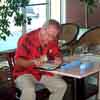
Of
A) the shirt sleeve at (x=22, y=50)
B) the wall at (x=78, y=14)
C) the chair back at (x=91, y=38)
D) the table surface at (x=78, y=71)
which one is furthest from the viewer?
the wall at (x=78, y=14)

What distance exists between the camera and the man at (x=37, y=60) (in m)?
3.51

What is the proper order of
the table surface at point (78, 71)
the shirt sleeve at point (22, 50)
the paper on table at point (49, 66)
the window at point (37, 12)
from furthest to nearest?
the window at point (37, 12)
the shirt sleeve at point (22, 50)
the paper on table at point (49, 66)
the table surface at point (78, 71)

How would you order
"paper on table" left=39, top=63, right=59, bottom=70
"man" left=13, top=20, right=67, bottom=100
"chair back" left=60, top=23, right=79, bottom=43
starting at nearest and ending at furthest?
"paper on table" left=39, top=63, right=59, bottom=70
"man" left=13, top=20, right=67, bottom=100
"chair back" left=60, top=23, right=79, bottom=43

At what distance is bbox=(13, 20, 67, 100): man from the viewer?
3510mm

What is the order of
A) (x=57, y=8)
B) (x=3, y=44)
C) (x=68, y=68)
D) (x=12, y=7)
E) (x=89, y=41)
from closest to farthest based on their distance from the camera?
(x=68, y=68) < (x=12, y=7) < (x=89, y=41) < (x=3, y=44) < (x=57, y=8)

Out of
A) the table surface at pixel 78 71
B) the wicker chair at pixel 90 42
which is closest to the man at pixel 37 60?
the table surface at pixel 78 71

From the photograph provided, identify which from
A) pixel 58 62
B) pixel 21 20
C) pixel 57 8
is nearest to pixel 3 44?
pixel 21 20

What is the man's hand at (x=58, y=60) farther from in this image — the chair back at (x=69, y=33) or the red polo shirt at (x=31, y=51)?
the chair back at (x=69, y=33)

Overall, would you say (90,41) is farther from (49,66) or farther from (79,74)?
(79,74)

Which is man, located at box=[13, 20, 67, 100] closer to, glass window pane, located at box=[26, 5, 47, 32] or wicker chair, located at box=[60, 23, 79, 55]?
wicker chair, located at box=[60, 23, 79, 55]

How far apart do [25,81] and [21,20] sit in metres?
1.21

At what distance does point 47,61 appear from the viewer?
3.62m

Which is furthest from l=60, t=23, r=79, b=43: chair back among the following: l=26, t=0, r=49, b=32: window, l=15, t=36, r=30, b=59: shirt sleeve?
l=15, t=36, r=30, b=59: shirt sleeve

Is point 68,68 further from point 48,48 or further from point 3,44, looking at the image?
point 3,44
